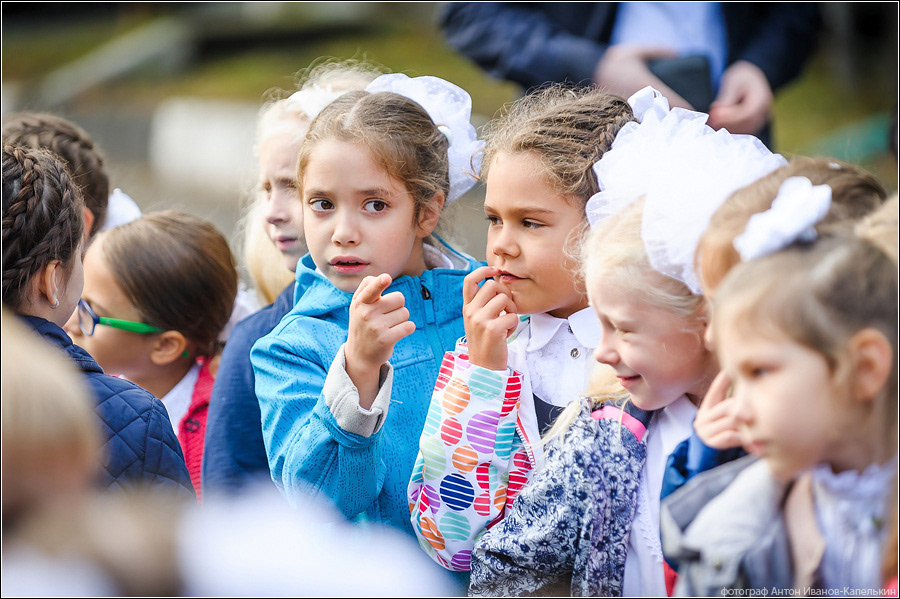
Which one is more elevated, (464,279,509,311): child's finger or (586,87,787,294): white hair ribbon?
(586,87,787,294): white hair ribbon

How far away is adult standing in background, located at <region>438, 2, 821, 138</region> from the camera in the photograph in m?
2.96

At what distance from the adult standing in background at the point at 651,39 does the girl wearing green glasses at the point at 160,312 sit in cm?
123

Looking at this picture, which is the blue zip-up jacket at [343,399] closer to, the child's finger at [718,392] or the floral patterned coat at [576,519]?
the floral patterned coat at [576,519]

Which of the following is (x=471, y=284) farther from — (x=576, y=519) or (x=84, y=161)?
(x=84, y=161)

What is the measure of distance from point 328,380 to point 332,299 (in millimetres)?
310

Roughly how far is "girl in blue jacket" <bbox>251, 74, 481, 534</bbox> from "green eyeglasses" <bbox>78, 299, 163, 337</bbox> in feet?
2.04

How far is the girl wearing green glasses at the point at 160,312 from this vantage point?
2.62 meters

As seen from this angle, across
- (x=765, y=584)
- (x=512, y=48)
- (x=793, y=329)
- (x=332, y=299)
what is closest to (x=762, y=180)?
(x=793, y=329)

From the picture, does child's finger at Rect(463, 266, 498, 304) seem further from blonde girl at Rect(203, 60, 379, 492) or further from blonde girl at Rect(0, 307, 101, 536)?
blonde girl at Rect(0, 307, 101, 536)

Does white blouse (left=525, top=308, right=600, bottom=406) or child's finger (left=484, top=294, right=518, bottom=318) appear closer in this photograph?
child's finger (left=484, top=294, right=518, bottom=318)

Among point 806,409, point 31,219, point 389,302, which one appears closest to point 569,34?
point 389,302

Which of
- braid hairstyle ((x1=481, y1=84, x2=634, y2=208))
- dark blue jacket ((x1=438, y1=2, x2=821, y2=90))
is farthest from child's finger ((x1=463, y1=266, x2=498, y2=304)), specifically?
dark blue jacket ((x1=438, y1=2, x2=821, y2=90))

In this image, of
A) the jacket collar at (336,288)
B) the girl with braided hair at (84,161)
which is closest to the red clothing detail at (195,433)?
the jacket collar at (336,288)

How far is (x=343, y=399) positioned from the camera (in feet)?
5.89
